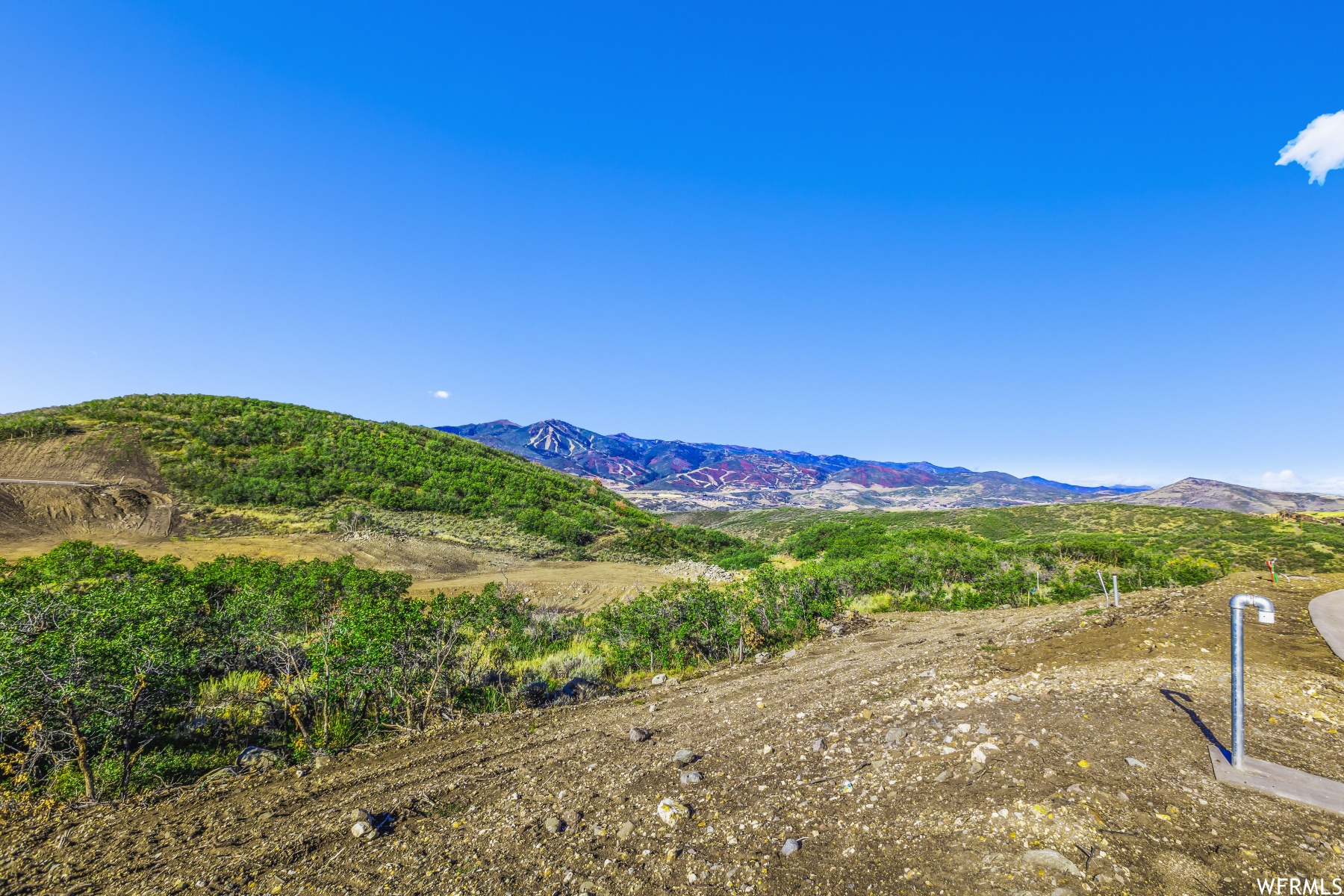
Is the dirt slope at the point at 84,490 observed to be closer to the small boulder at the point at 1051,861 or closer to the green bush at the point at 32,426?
the green bush at the point at 32,426

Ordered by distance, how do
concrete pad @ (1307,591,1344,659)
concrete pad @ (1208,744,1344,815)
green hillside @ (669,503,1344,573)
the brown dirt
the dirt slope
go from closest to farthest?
the brown dirt < concrete pad @ (1208,744,1344,815) < concrete pad @ (1307,591,1344,659) < the dirt slope < green hillside @ (669,503,1344,573)

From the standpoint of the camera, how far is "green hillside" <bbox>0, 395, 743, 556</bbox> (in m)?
40.3

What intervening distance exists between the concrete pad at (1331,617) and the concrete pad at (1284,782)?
5.33 metres

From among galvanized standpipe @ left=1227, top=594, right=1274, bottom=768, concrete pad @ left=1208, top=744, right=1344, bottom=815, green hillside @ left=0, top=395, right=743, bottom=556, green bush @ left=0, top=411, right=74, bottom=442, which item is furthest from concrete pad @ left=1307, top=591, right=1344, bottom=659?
green bush @ left=0, top=411, right=74, bottom=442

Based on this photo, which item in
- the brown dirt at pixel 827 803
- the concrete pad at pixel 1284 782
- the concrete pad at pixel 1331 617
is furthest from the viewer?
the concrete pad at pixel 1331 617

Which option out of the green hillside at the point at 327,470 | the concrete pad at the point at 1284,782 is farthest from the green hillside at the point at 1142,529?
the concrete pad at the point at 1284,782

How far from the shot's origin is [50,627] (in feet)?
22.4

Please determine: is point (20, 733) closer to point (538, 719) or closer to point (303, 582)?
point (538, 719)

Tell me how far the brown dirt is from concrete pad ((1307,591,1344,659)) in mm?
811

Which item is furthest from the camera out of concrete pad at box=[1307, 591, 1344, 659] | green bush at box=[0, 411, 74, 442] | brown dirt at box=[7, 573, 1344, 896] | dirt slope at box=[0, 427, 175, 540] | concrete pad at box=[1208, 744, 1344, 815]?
green bush at box=[0, 411, 74, 442]

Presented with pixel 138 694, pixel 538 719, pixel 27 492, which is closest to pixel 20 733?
pixel 138 694

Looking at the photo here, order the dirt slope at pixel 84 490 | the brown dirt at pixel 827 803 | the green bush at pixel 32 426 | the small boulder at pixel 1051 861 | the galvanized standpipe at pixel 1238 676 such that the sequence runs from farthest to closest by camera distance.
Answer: the green bush at pixel 32 426 < the dirt slope at pixel 84 490 < the galvanized standpipe at pixel 1238 676 < the brown dirt at pixel 827 803 < the small boulder at pixel 1051 861

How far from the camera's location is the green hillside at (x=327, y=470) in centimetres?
4028

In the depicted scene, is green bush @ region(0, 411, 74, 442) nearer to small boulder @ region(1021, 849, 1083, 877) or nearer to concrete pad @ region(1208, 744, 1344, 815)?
small boulder @ region(1021, 849, 1083, 877)
